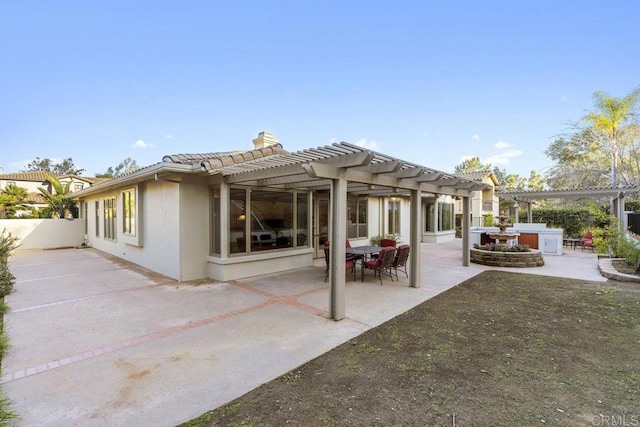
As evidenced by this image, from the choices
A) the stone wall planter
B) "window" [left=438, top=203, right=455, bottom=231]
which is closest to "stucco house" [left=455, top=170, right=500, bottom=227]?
"window" [left=438, top=203, right=455, bottom=231]

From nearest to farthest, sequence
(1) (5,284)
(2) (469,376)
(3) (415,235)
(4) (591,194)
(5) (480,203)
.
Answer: (2) (469,376) → (1) (5,284) → (3) (415,235) → (4) (591,194) → (5) (480,203)

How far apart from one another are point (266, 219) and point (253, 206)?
61cm

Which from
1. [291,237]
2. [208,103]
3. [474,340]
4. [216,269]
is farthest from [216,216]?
[208,103]

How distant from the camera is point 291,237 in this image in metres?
9.42

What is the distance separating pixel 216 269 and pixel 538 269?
1028 cm

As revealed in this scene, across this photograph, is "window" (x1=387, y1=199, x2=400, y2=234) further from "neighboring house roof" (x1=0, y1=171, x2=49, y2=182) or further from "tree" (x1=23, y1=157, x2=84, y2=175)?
Result: "tree" (x1=23, y1=157, x2=84, y2=175)

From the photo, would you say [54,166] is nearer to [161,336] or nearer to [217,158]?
[217,158]

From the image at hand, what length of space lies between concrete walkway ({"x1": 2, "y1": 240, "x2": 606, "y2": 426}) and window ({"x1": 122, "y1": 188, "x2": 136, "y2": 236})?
84.6 inches

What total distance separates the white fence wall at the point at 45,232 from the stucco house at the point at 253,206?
8.76m

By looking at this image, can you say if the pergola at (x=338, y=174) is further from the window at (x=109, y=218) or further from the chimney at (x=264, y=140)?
the window at (x=109, y=218)

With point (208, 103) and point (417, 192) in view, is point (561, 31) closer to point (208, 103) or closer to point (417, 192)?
point (417, 192)

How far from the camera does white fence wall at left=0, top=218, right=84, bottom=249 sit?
15.7m

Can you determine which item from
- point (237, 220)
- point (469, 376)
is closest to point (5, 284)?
point (237, 220)

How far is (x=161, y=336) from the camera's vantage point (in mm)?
4449
